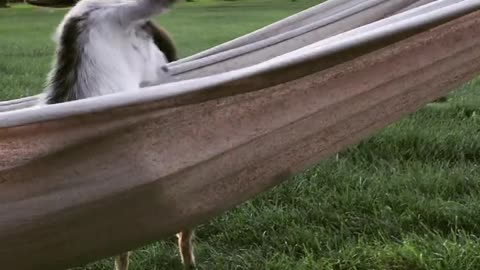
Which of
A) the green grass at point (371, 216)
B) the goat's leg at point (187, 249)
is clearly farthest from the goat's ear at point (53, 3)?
the goat's leg at point (187, 249)

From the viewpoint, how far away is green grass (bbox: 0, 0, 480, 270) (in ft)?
6.40

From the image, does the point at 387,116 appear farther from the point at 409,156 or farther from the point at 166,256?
the point at 409,156

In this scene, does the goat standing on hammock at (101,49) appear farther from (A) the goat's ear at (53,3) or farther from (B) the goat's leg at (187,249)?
(B) the goat's leg at (187,249)

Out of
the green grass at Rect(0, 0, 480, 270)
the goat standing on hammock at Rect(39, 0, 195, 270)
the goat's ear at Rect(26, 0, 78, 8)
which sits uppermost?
the goat's ear at Rect(26, 0, 78, 8)

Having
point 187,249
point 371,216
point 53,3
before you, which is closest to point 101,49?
point 53,3

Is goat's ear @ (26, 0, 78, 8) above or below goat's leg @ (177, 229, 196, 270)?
above

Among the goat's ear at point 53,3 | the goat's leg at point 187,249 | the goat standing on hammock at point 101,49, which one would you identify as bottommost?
the goat's leg at point 187,249

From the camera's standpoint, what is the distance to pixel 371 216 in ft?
7.30

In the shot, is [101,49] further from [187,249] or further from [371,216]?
[371,216]

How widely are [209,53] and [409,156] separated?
1.14 meters

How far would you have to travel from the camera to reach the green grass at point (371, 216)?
1.95m

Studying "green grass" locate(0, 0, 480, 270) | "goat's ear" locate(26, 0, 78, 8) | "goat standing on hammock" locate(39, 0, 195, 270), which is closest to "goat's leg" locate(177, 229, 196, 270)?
"green grass" locate(0, 0, 480, 270)

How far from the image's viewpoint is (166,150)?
1.12m

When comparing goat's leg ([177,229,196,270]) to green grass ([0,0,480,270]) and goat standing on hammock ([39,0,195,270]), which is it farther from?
goat standing on hammock ([39,0,195,270])
